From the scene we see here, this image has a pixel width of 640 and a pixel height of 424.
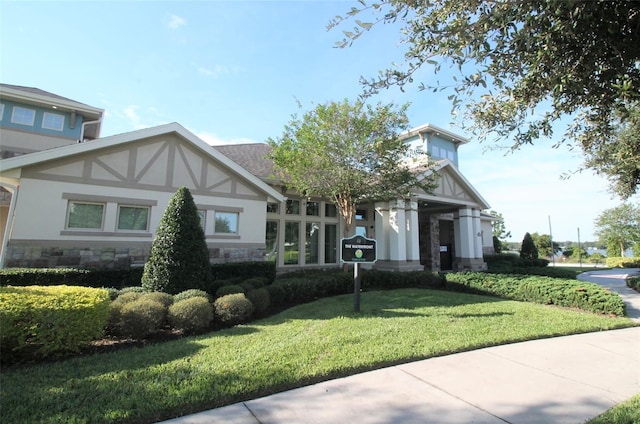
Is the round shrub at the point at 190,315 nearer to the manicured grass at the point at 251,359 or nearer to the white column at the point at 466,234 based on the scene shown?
the manicured grass at the point at 251,359

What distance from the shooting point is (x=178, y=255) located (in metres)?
7.68

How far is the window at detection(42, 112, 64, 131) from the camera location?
15945 millimetres

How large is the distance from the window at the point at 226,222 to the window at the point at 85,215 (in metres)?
3.57

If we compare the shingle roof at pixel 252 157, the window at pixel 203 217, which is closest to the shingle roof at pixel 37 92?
the shingle roof at pixel 252 157

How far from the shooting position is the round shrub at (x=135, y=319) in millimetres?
5668

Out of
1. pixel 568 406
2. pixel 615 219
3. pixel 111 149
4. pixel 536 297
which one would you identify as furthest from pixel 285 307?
pixel 615 219

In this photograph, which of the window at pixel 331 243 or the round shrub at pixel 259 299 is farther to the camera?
the window at pixel 331 243

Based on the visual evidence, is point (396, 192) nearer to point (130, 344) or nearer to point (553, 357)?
point (553, 357)

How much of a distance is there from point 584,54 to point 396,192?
9.38 metres

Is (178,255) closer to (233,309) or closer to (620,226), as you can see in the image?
(233,309)

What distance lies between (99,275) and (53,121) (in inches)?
478

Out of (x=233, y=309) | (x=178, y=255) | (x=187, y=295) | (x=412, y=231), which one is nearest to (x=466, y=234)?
(x=412, y=231)

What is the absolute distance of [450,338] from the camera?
5.95 metres

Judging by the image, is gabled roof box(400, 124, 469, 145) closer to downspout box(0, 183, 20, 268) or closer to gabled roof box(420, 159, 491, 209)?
gabled roof box(420, 159, 491, 209)
